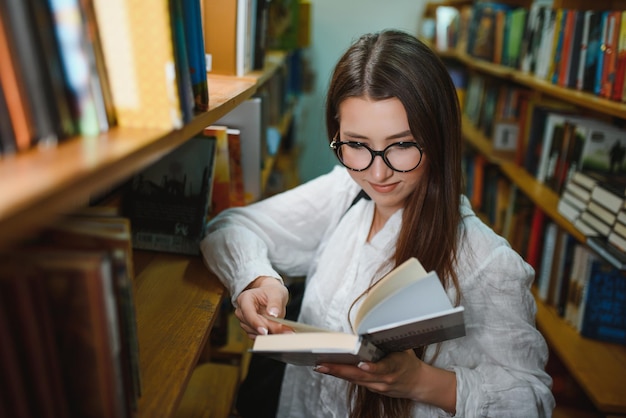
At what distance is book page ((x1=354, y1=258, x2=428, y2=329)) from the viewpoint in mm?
722

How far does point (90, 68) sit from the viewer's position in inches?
22.1

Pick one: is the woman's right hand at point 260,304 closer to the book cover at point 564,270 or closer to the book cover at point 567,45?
the book cover at point 564,270

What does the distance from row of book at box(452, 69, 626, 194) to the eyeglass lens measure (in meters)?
1.15

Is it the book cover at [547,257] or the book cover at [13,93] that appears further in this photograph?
the book cover at [547,257]

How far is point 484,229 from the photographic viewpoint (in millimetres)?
1024

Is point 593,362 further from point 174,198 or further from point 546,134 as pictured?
point 174,198

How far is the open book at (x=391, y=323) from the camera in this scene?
0.69 m

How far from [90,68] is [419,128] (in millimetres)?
596

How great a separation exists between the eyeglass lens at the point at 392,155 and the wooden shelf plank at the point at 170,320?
40 centimetres

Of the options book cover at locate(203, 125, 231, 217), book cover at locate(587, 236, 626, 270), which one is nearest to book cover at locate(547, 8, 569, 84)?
book cover at locate(587, 236, 626, 270)

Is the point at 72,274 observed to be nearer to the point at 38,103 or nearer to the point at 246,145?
the point at 38,103

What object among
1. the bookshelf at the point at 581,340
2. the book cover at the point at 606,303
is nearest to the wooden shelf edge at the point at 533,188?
the bookshelf at the point at 581,340

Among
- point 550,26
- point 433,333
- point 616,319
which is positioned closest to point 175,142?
point 433,333

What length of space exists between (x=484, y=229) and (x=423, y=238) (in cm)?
13
